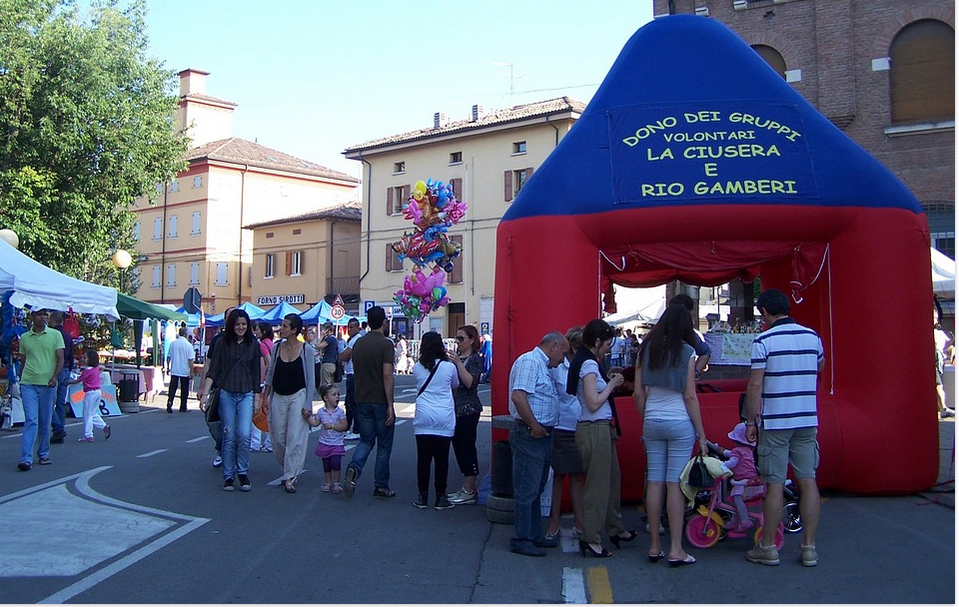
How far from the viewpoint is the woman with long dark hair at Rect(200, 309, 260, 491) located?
8.96 m

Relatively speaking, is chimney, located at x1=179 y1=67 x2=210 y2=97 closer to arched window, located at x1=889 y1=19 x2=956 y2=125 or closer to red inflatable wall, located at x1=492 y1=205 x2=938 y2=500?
arched window, located at x1=889 y1=19 x2=956 y2=125

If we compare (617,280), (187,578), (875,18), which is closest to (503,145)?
(875,18)

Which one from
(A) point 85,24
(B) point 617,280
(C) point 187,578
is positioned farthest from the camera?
(A) point 85,24

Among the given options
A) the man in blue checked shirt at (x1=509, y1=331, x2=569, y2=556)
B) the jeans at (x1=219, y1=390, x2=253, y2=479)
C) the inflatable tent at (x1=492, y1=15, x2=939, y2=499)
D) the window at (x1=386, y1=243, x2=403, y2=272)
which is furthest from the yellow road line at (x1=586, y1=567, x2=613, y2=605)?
the window at (x1=386, y1=243, x2=403, y2=272)

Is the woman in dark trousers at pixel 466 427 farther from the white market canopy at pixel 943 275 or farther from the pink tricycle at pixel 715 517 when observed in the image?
the white market canopy at pixel 943 275

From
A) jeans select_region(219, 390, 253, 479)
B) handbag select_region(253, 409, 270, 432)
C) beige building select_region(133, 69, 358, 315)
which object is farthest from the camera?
beige building select_region(133, 69, 358, 315)

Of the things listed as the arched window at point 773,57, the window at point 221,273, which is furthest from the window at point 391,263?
the arched window at point 773,57

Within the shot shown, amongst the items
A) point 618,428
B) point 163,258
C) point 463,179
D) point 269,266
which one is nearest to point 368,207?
point 463,179

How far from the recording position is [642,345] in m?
6.30

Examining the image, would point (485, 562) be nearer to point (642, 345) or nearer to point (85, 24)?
point (642, 345)

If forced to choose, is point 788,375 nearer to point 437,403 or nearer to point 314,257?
point 437,403

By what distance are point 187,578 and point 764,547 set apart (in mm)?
3810

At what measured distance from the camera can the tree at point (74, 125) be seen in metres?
24.2

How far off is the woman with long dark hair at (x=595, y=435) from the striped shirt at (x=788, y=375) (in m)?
1.01
